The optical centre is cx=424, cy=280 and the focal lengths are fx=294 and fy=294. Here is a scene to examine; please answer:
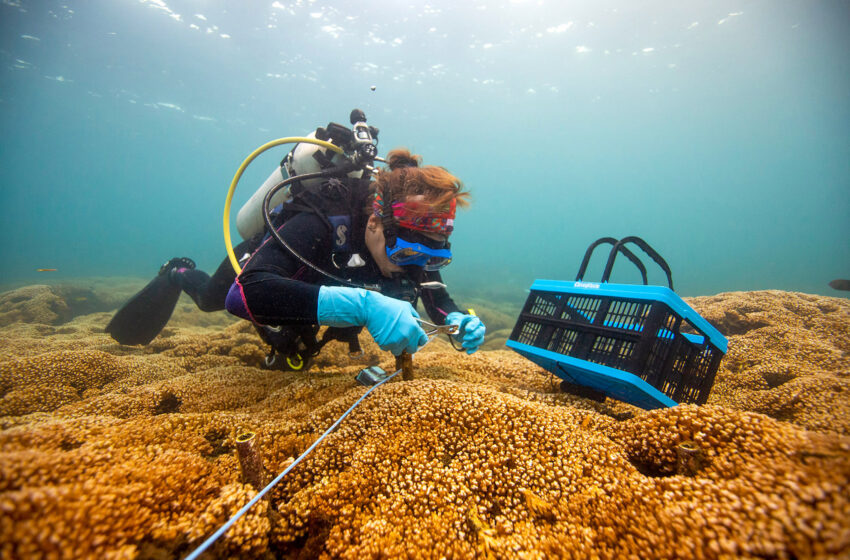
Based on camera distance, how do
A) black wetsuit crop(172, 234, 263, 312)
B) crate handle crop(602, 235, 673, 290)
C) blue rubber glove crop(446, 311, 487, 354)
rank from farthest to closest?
black wetsuit crop(172, 234, 263, 312), blue rubber glove crop(446, 311, 487, 354), crate handle crop(602, 235, 673, 290)

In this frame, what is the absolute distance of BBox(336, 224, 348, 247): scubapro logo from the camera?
296 cm

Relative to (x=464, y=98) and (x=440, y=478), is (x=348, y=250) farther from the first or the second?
(x=464, y=98)

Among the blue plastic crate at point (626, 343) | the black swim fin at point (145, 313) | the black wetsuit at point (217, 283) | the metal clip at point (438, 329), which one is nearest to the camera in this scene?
the blue plastic crate at point (626, 343)

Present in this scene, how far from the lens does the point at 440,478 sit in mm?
1365

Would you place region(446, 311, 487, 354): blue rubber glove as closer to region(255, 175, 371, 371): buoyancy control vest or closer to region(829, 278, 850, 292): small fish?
region(255, 175, 371, 371): buoyancy control vest

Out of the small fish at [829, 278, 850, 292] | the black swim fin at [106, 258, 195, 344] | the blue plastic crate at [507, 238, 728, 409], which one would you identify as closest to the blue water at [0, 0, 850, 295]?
the blue plastic crate at [507, 238, 728, 409]

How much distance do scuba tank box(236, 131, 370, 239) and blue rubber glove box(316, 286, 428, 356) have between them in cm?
158

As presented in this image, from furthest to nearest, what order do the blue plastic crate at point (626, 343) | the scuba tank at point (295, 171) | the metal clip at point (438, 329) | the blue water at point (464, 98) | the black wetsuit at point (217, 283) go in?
the blue water at point (464, 98)
the black wetsuit at point (217, 283)
the scuba tank at point (295, 171)
the metal clip at point (438, 329)
the blue plastic crate at point (626, 343)

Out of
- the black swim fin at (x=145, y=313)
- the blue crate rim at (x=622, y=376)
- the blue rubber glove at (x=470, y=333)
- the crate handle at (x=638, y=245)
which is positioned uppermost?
the crate handle at (x=638, y=245)

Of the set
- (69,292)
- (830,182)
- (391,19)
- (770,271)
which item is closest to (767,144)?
(770,271)

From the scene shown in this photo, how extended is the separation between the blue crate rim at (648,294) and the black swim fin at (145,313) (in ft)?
20.5

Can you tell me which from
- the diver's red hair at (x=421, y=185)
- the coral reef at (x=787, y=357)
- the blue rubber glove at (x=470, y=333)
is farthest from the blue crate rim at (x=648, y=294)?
the diver's red hair at (x=421, y=185)

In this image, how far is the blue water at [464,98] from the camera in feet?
88.9

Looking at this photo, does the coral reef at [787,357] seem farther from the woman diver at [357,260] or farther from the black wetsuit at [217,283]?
the black wetsuit at [217,283]
